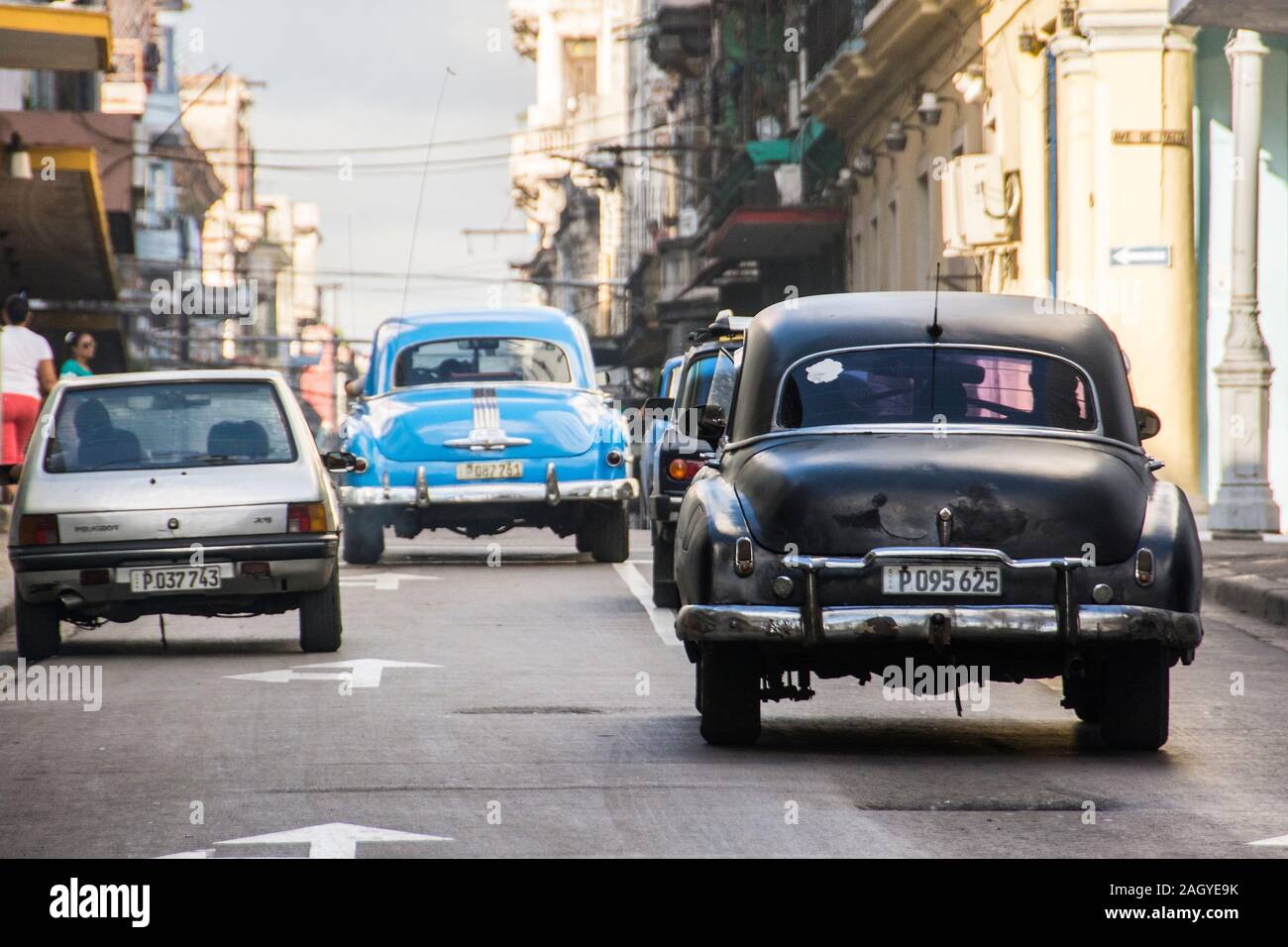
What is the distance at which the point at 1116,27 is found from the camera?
2552 cm

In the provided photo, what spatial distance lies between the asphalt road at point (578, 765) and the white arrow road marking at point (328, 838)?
15 mm

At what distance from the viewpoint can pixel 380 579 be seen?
19.6 m

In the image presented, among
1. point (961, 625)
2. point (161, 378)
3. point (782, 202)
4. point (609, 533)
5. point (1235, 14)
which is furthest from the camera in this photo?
point (782, 202)

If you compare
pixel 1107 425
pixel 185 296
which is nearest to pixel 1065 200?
pixel 1107 425

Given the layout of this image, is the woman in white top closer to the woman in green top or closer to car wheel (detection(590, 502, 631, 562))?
the woman in green top

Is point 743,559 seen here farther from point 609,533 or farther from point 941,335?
point 609,533

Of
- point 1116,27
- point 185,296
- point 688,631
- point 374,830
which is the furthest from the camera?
point 185,296

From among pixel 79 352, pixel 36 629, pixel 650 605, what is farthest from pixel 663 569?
pixel 79 352

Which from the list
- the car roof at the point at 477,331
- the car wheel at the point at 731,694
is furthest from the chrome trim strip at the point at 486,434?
the car wheel at the point at 731,694

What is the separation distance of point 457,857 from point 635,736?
303cm

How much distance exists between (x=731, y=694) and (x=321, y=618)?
4.57 m

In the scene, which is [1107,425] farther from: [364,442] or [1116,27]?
[1116,27]

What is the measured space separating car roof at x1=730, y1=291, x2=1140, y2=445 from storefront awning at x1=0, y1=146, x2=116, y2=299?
65.9ft

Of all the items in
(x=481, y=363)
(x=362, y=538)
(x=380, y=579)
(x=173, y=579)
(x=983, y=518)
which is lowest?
(x=380, y=579)
